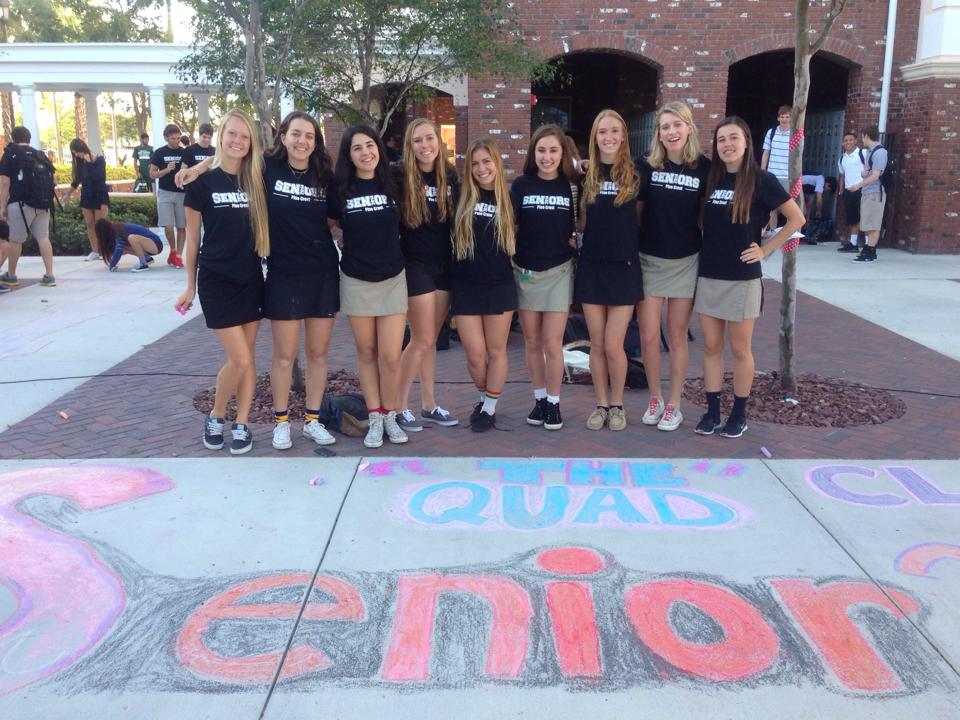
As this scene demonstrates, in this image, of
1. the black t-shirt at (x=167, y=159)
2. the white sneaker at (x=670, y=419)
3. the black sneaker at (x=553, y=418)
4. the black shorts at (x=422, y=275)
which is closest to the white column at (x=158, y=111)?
the black t-shirt at (x=167, y=159)

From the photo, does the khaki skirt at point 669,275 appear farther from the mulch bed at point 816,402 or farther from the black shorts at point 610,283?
the mulch bed at point 816,402

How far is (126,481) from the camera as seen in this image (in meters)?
4.30

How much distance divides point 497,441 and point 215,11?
577 centimetres

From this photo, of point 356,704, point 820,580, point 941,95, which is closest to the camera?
point 356,704

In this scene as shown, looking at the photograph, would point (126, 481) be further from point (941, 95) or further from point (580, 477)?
point (941, 95)

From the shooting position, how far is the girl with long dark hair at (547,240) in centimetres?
477

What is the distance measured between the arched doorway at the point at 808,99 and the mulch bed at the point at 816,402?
392 inches

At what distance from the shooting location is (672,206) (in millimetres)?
4746

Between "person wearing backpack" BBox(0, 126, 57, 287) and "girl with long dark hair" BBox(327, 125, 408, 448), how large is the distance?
6754mm

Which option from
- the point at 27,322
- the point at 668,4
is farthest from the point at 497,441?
the point at 668,4

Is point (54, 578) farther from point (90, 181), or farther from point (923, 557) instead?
point (90, 181)

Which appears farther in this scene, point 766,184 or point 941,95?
point 941,95

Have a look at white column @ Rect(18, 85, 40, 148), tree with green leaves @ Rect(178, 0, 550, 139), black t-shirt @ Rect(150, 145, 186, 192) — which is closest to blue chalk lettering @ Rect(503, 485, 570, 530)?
tree with green leaves @ Rect(178, 0, 550, 139)

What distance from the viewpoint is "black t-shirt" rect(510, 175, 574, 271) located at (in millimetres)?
4785
